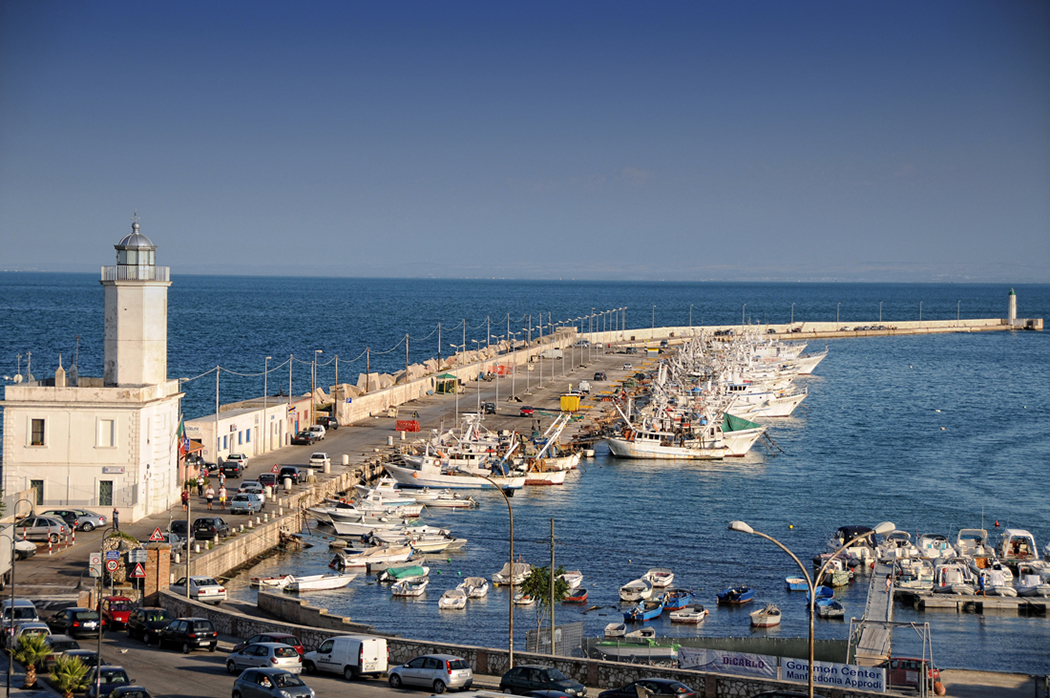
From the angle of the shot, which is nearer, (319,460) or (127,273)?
(127,273)

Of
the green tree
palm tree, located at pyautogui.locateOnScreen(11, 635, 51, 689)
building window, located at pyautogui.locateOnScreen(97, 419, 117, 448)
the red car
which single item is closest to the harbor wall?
the red car

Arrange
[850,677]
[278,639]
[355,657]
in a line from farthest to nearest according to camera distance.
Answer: [278,639]
[355,657]
[850,677]

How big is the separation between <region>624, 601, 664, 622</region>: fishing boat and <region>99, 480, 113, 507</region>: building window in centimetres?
2113

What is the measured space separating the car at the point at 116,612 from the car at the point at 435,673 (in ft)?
33.3

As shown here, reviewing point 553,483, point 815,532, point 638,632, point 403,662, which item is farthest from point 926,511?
point 403,662

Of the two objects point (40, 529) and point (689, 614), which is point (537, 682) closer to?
point (689, 614)

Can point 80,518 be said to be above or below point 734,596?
above

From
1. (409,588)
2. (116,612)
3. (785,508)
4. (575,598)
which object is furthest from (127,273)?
(785,508)

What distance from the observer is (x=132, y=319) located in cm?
4819

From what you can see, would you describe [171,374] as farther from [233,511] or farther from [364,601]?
[364,601]

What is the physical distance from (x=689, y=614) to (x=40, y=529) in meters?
24.2

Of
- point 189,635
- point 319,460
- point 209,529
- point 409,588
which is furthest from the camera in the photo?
point 319,460

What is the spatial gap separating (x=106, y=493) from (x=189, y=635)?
17.6 meters

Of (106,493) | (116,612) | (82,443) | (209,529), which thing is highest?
(82,443)
